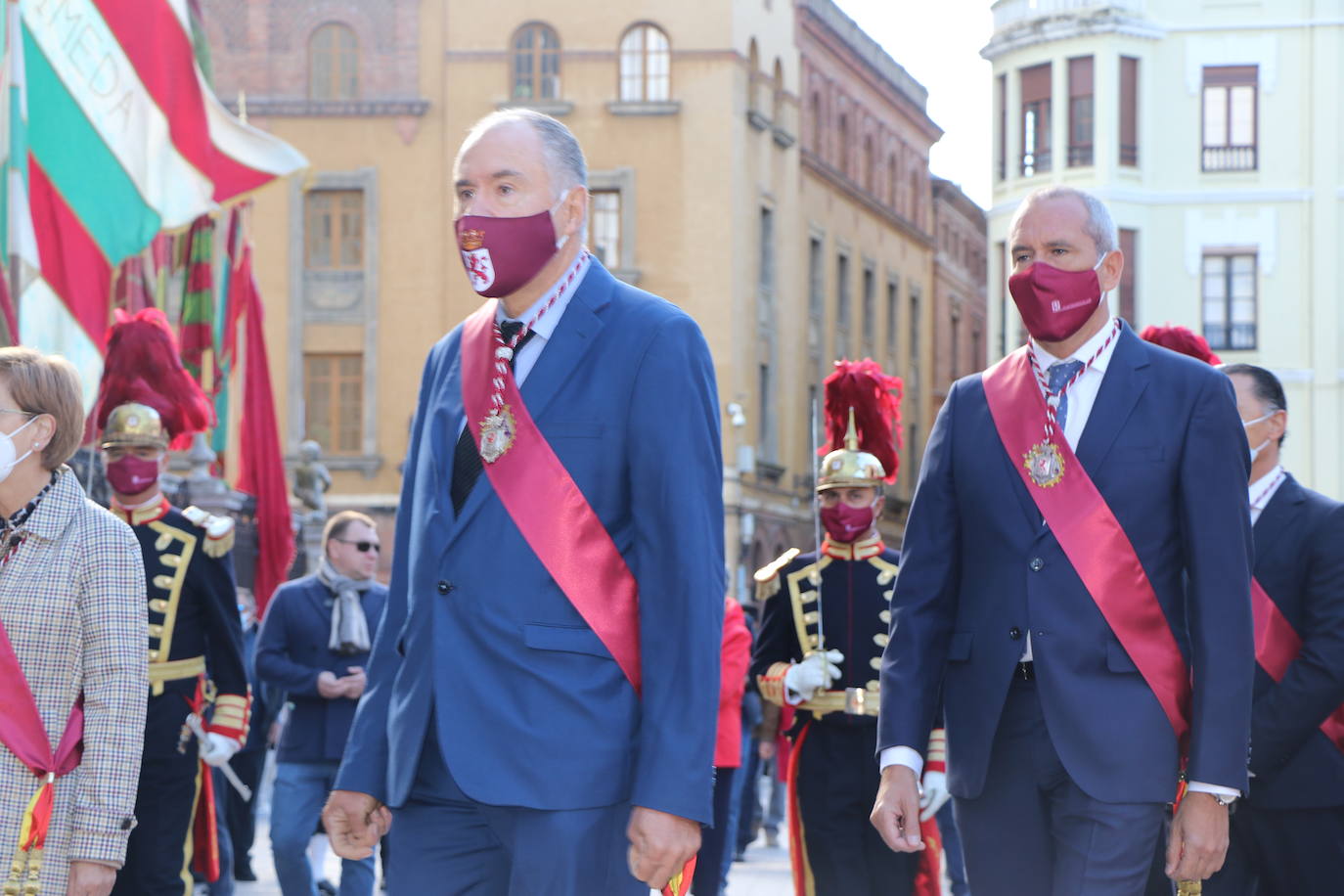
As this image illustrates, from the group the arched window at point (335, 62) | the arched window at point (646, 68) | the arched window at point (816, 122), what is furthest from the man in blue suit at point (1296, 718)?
the arched window at point (816, 122)

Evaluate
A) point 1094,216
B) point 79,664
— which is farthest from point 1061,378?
point 79,664

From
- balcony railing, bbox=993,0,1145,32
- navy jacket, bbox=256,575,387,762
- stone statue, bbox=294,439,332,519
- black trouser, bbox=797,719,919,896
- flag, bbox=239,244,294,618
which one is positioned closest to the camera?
black trouser, bbox=797,719,919,896

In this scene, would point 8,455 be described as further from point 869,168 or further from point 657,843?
point 869,168

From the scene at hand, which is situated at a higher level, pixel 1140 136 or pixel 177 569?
pixel 1140 136

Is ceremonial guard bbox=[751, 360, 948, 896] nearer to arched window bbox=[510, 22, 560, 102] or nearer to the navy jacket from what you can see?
the navy jacket

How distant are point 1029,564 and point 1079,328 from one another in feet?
2.09

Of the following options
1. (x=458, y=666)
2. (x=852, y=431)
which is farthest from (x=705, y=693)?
(x=852, y=431)

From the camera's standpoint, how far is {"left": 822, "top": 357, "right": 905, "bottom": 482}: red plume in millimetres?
11352

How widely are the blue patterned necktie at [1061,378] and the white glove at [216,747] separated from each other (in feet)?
16.3

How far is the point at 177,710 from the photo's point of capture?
9.96m

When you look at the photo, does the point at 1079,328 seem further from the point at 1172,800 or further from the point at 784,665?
the point at 784,665

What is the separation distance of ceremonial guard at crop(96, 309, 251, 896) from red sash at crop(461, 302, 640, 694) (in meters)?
4.78

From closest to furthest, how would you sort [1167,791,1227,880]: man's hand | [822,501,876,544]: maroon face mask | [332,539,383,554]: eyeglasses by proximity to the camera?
[1167,791,1227,880]: man's hand → [822,501,876,544]: maroon face mask → [332,539,383,554]: eyeglasses

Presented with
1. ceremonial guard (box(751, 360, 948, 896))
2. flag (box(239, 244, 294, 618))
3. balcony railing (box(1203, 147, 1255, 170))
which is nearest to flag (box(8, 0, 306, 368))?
flag (box(239, 244, 294, 618))
